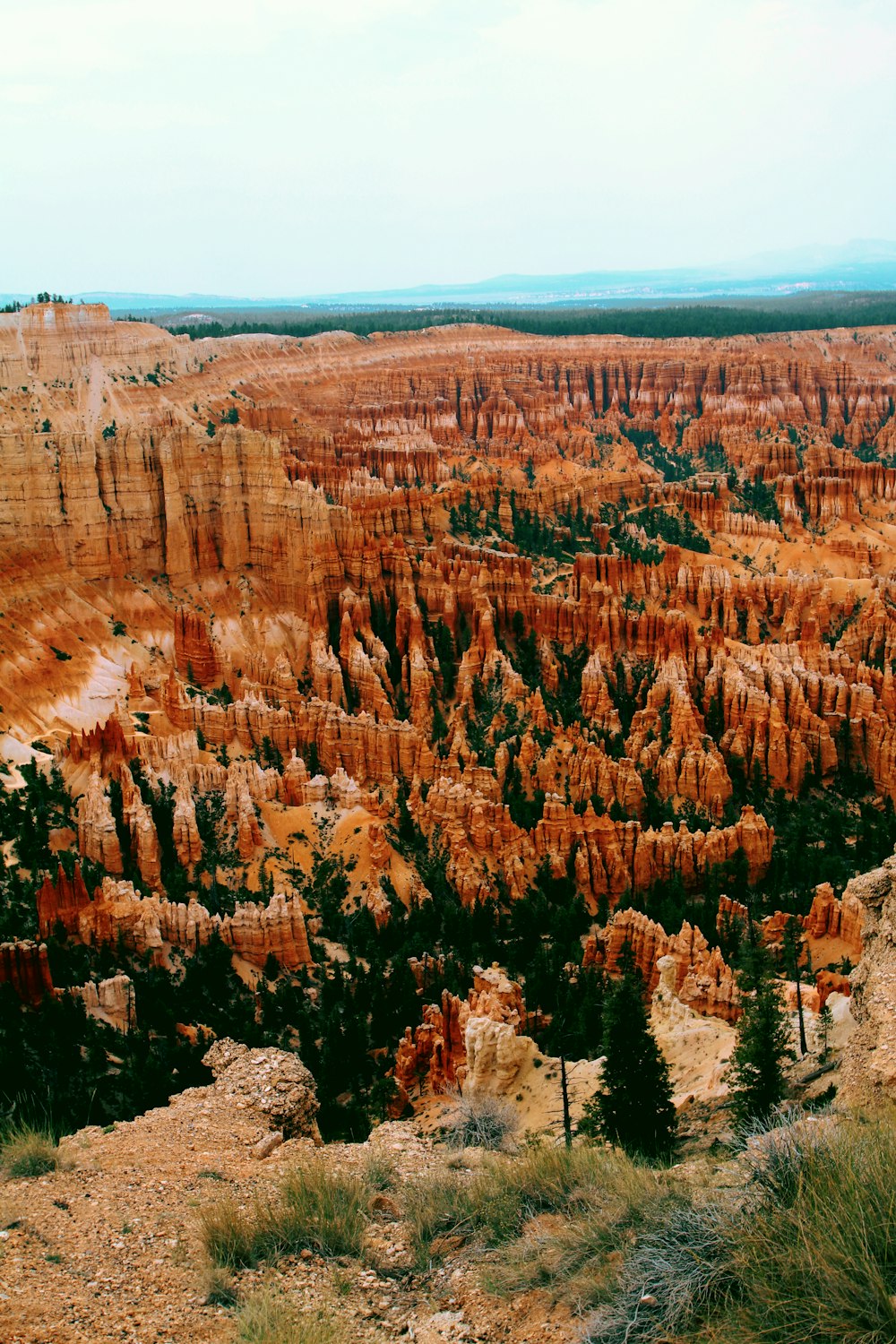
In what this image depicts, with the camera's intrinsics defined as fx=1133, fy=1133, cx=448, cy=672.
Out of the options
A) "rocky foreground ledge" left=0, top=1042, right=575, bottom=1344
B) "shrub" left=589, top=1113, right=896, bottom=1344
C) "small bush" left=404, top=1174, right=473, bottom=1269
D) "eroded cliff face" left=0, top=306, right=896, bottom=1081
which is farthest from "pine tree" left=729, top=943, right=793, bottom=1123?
"eroded cliff face" left=0, top=306, right=896, bottom=1081

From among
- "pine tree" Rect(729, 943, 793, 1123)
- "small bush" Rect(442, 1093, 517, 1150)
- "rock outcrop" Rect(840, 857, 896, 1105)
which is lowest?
"small bush" Rect(442, 1093, 517, 1150)

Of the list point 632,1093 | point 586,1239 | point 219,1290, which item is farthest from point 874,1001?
point 219,1290

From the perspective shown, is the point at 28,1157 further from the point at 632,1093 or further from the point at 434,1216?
the point at 632,1093

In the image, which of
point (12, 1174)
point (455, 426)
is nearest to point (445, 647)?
point (12, 1174)

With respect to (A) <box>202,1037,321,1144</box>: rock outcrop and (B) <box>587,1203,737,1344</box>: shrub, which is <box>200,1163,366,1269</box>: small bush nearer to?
(B) <box>587,1203,737,1344</box>: shrub

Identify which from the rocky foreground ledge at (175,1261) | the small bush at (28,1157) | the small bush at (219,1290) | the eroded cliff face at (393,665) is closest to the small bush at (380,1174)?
the rocky foreground ledge at (175,1261)

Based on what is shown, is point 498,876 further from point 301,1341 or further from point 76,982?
point 301,1341
